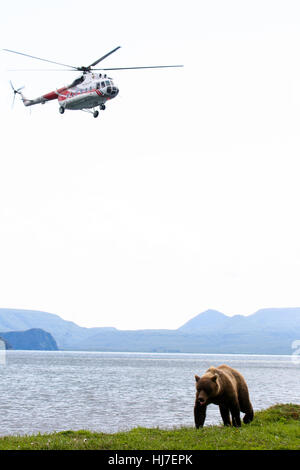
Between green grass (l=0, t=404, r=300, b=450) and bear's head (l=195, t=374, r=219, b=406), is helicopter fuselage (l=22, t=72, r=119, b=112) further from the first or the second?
bear's head (l=195, t=374, r=219, b=406)

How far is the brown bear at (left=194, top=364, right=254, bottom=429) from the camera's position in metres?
17.2

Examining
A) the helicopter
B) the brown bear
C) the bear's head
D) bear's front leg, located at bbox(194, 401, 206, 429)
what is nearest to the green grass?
bear's front leg, located at bbox(194, 401, 206, 429)

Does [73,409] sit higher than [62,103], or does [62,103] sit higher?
[62,103]

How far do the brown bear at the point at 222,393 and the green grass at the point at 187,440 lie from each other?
609mm

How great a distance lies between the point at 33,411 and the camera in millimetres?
45875

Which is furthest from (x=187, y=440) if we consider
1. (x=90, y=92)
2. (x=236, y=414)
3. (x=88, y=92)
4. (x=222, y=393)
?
(x=88, y=92)

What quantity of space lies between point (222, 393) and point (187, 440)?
7.04ft

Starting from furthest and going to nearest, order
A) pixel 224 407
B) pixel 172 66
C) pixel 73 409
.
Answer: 1. pixel 73 409
2. pixel 172 66
3. pixel 224 407

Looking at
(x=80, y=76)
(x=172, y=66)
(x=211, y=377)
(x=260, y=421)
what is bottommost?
(x=260, y=421)

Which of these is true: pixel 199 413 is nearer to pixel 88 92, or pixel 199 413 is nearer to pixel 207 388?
pixel 207 388

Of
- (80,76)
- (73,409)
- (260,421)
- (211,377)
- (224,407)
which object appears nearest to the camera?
(211,377)
